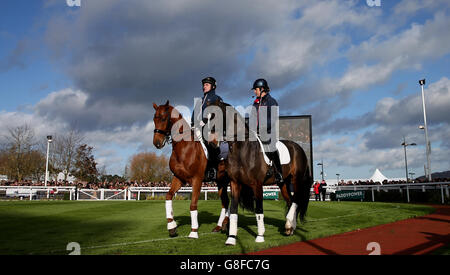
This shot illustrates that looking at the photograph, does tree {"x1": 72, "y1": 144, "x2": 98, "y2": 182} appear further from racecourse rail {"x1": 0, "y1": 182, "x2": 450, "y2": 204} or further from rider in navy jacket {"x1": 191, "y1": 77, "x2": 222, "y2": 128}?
rider in navy jacket {"x1": 191, "y1": 77, "x2": 222, "y2": 128}

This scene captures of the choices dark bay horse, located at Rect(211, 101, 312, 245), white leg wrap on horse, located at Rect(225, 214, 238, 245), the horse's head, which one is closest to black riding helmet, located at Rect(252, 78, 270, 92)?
dark bay horse, located at Rect(211, 101, 312, 245)

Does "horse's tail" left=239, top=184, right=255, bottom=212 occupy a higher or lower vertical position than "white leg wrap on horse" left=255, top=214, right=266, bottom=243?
higher

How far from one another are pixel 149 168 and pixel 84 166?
29465 millimetres

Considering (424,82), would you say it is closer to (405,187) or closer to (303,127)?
(405,187)

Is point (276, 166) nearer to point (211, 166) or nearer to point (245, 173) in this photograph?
point (245, 173)

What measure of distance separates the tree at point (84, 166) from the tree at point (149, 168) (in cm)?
2485

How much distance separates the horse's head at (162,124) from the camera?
7020 millimetres

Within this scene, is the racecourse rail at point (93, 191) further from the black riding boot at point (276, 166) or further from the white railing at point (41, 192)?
the black riding boot at point (276, 166)

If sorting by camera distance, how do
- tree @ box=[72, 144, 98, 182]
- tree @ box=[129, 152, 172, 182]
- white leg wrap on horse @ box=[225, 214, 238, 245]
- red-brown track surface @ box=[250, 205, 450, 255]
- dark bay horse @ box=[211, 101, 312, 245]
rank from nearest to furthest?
red-brown track surface @ box=[250, 205, 450, 255] < white leg wrap on horse @ box=[225, 214, 238, 245] < dark bay horse @ box=[211, 101, 312, 245] < tree @ box=[72, 144, 98, 182] < tree @ box=[129, 152, 172, 182]

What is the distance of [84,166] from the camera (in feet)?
169

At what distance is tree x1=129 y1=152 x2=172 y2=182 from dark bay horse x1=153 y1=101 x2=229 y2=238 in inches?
2923

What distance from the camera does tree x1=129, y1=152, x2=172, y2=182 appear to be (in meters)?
79.7

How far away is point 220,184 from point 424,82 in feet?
107
